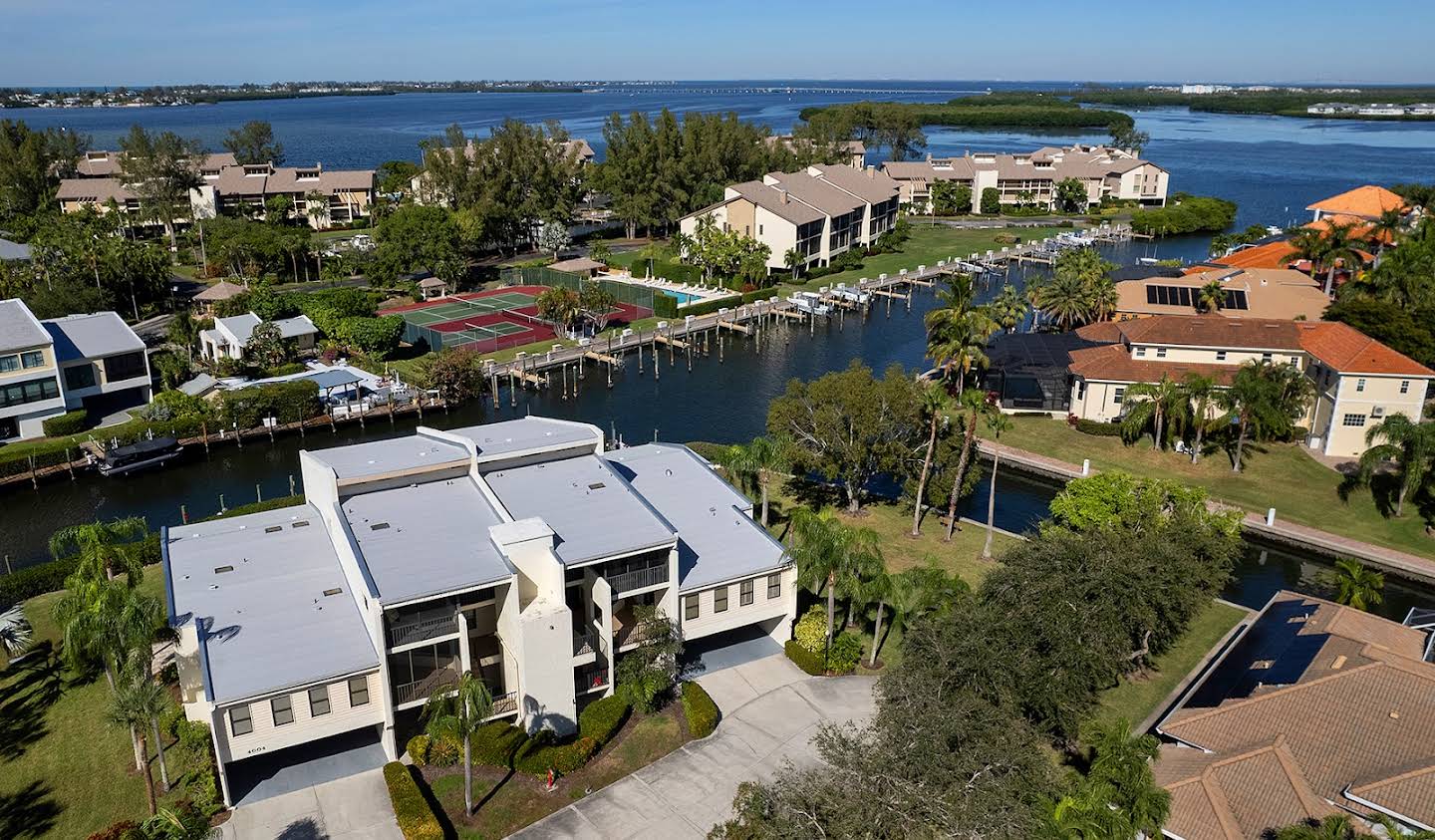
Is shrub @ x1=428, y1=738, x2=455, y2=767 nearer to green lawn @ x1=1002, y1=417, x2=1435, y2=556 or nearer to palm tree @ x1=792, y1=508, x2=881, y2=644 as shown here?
palm tree @ x1=792, y1=508, x2=881, y2=644

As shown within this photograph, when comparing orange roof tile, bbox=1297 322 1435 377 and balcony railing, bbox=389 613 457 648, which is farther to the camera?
orange roof tile, bbox=1297 322 1435 377

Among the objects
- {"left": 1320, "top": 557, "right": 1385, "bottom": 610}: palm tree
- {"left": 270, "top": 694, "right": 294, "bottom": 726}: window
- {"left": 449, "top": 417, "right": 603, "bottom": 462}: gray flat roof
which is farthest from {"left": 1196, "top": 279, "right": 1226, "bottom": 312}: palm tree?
{"left": 270, "top": 694, "right": 294, "bottom": 726}: window

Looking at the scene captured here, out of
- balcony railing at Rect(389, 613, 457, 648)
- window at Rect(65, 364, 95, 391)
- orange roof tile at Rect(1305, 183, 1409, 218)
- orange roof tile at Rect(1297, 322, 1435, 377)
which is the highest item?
orange roof tile at Rect(1305, 183, 1409, 218)

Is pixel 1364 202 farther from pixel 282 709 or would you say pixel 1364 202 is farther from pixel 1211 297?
pixel 282 709

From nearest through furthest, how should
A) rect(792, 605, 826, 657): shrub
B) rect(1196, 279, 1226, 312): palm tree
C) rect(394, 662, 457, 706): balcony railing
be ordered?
rect(394, 662, 457, 706): balcony railing
rect(792, 605, 826, 657): shrub
rect(1196, 279, 1226, 312): palm tree

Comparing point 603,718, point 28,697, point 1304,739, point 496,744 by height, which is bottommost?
point 28,697

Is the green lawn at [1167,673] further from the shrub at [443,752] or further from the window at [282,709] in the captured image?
the window at [282,709]

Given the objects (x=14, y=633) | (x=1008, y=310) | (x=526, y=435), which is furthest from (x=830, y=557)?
(x=1008, y=310)
